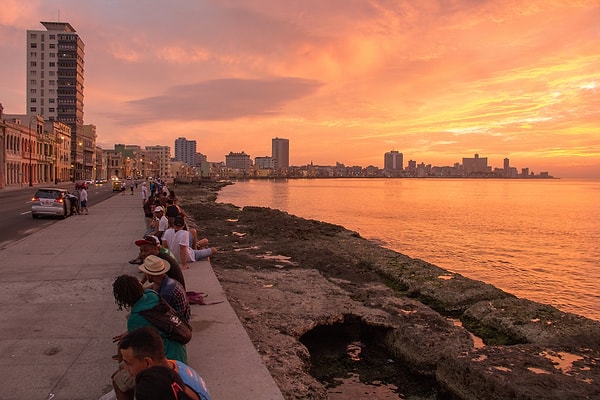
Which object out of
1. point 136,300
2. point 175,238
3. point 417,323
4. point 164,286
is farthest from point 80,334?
point 417,323

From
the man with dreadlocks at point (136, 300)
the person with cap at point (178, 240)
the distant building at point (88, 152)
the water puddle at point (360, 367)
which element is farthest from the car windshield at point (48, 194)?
the distant building at point (88, 152)

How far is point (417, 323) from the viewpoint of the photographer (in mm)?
9008

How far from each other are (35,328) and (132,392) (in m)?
3.83

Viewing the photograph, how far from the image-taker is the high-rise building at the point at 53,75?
123m

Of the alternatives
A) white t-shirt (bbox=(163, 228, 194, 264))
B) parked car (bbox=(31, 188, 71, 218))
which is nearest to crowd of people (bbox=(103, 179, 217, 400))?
white t-shirt (bbox=(163, 228, 194, 264))

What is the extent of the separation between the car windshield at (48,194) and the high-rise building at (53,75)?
364 feet

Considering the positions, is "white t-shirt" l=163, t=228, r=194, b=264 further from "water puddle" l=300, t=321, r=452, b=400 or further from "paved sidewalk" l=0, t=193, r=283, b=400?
"water puddle" l=300, t=321, r=452, b=400

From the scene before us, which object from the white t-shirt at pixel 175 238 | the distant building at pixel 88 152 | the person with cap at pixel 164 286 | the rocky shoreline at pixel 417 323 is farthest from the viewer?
the distant building at pixel 88 152

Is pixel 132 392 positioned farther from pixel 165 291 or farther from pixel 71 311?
pixel 71 311

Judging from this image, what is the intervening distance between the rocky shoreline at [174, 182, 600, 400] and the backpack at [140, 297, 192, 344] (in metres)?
1.90

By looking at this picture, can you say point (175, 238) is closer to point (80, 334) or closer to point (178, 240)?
point (178, 240)

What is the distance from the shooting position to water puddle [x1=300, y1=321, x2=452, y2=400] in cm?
686

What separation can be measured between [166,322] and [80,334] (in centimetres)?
311

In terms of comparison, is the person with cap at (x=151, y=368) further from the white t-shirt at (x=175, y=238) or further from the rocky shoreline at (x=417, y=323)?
the white t-shirt at (x=175, y=238)
